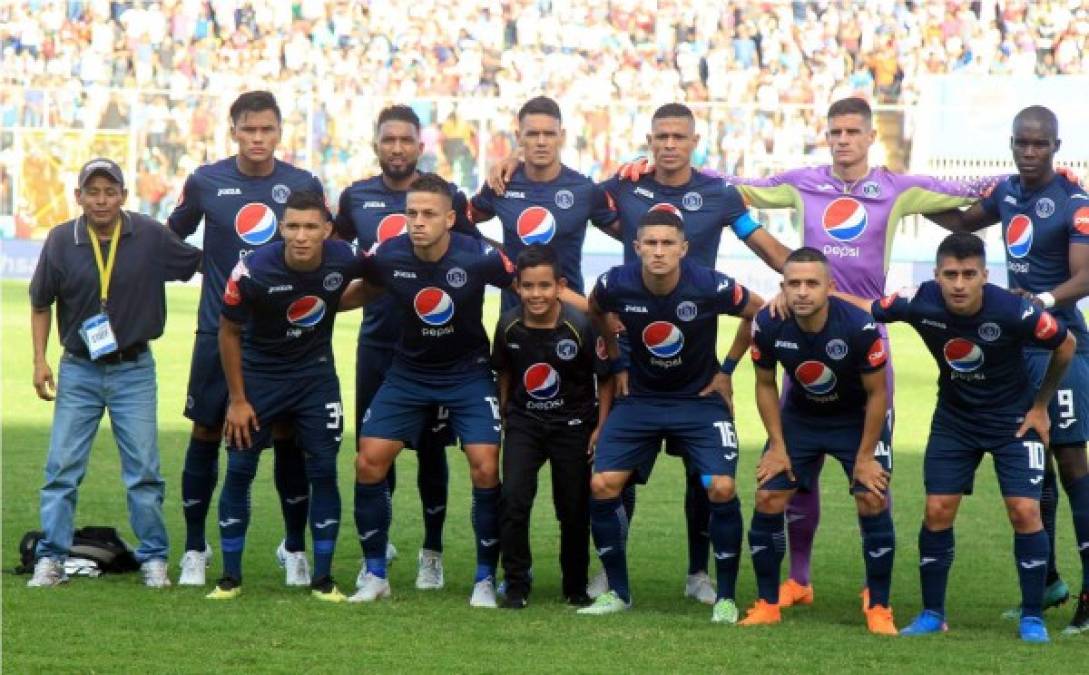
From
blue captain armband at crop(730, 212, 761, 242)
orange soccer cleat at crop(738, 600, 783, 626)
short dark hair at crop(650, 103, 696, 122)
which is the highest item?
short dark hair at crop(650, 103, 696, 122)

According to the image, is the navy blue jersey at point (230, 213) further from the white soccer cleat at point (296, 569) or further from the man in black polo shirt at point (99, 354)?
the white soccer cleat at point (296, 569)

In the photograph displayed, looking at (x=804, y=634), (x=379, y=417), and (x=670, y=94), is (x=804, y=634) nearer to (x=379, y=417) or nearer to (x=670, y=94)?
(x=379, y=417)

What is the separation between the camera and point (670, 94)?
3034 centimetres

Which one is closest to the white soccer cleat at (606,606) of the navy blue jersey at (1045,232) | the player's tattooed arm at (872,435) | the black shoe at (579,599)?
the black shoe at (579,599)

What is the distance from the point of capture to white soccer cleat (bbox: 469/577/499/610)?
762 centimetres

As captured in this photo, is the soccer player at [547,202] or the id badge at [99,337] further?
the soccer player at [547,202]

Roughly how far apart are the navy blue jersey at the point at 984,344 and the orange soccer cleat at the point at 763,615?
3.64ft

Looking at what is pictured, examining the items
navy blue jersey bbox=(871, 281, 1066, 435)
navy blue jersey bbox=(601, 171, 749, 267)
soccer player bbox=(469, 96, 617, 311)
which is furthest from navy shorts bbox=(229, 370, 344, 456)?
navy blue jersey bbox=(871, 281, 1066, 435)

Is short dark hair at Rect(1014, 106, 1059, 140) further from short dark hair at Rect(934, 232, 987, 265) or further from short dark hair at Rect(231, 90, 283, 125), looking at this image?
short dark hair at Rect(231, 90, 283, 125)

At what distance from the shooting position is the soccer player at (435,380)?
25.3ft

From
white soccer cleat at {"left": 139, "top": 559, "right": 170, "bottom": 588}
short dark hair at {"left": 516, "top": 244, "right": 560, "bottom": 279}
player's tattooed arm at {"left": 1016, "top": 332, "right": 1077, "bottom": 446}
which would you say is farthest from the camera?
white soccer cleat at {"left": 139, "top": 559, "right": 170, "bottom": 588}

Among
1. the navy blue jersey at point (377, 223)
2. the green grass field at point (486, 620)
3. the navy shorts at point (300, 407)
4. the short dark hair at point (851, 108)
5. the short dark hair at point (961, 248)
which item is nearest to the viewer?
the green grass field at point (486, 620)

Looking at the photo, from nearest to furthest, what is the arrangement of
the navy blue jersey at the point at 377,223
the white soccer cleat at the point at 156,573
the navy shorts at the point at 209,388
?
the white soccer cleat at the point at 156,573 < the navy shorts at the point at 209,388 < the navy blue jersey at the point at 377,223

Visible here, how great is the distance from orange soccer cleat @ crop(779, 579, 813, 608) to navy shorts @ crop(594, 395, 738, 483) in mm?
732
